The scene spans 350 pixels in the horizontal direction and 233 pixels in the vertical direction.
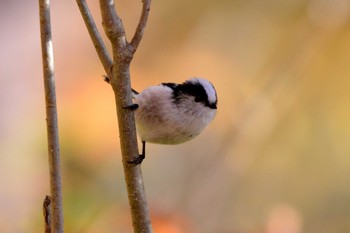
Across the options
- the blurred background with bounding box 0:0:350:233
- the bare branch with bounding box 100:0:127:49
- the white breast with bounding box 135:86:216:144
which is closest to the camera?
the bare branch with bounding box 100:0:127:49

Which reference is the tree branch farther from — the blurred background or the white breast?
the blurred background

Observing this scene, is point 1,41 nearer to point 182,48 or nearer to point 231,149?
point 182,48

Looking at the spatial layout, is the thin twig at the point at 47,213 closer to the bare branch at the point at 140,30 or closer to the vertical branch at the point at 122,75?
the vertical branch at the point at 122,75

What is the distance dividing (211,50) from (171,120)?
3.14 ft

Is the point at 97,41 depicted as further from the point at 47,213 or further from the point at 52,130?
the point at 47,213

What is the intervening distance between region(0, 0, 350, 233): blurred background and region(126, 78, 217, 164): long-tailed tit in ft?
2.76

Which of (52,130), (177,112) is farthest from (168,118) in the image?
(52,130)

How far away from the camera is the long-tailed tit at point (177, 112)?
107 centimetres

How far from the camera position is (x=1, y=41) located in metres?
1.90

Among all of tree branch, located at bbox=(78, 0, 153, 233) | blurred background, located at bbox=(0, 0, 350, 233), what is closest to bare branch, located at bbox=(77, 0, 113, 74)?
tree branch, located at bbox=(78, 0, 153, 233)

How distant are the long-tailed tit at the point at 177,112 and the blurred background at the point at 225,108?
84cm

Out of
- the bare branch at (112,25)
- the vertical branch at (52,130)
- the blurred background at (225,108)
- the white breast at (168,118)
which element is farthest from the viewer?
the blurred background at (225,108)

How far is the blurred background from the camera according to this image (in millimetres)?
1909

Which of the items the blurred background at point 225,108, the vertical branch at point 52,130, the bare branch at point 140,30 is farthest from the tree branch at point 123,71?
the blurred background at point 225,108
